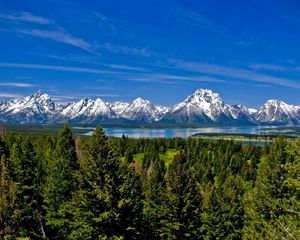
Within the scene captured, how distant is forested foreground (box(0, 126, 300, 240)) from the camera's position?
31219 mm

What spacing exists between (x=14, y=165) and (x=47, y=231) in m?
11.3

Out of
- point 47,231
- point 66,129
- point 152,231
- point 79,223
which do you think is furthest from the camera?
point 47,231

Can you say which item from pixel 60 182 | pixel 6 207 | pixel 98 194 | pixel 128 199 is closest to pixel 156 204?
pixel 60 182

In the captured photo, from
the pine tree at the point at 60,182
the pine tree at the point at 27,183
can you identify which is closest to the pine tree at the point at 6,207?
the pine tree at the point at 60,182

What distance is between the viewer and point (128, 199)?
105 feet

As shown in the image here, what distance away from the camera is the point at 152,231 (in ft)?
152

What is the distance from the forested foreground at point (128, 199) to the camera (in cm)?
3122

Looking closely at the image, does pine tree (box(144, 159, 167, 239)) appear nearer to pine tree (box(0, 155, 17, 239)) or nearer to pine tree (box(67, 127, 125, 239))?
pine tree (box(67, 127, 125, 239))

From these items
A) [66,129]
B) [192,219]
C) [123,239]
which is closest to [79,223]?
[123,239]

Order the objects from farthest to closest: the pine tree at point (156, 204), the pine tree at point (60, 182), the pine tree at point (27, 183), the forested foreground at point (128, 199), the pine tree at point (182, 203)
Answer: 1. the pine tree at point (27, 183)
2. the pine tree at point (60, 182)
3. the pine tree at point (156, 204)
4. the pine tree at point (182, 203)
5. the forested foreground at point (128, 199)

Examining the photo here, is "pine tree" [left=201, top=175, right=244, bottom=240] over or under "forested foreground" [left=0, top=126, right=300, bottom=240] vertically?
under

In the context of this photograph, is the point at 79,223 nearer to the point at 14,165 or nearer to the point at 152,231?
the point at 152,231

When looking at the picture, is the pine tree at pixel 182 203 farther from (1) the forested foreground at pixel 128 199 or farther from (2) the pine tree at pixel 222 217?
(2) the pine tree at pixel 222 217

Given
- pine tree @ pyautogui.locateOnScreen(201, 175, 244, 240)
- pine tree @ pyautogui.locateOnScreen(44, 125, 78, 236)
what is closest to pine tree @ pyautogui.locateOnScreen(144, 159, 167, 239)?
pine tree @ pyautogui.locateOnScreen(201, 175, 244, 240)
